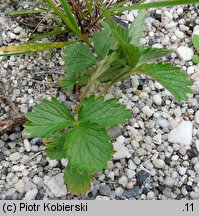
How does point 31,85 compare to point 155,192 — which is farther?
point 31,85

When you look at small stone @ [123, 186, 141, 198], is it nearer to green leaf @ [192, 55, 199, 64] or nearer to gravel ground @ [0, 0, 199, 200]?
gravel ground @ [0, 0, 199, 200]

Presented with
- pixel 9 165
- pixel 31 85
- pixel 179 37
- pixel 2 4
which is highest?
pixel 2 4

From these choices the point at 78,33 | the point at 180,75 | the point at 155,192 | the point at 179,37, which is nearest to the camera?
the point at 180,75

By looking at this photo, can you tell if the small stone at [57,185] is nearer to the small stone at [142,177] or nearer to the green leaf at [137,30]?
the small stone at [142,177]

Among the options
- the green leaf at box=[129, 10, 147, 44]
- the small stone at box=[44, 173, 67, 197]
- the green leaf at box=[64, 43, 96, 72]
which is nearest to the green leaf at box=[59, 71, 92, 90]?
the green leaf at box=[64, 43, 96, 72]

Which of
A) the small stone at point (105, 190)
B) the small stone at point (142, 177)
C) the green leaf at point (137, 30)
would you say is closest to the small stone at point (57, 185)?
the small stone at point (105, 190)

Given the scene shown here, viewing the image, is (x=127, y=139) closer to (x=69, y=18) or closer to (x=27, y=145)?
(x=27, y=145)

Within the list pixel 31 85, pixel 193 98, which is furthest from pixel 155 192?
pixel 31 85

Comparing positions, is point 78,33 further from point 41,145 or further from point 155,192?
point 155,192
